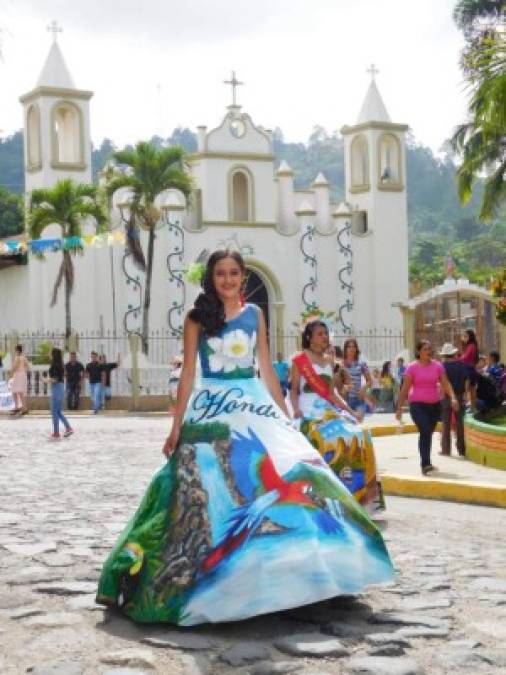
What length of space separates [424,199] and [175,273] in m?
84.8

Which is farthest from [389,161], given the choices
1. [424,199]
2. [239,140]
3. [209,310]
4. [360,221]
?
[424,199]

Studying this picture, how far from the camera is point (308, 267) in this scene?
40.8m

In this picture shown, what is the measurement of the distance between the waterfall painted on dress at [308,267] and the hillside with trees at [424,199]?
762 centimetres

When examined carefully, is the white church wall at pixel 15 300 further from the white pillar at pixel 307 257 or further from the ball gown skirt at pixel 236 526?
the ball gown skirt at pixel 236 526

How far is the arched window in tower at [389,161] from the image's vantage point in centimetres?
4250

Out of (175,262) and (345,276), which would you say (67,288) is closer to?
(175,262)

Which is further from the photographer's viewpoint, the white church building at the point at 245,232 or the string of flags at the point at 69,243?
the white church building at the point at 245,232

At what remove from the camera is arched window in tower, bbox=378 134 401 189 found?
4250 centimetres

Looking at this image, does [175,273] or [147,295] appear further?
[175,273]

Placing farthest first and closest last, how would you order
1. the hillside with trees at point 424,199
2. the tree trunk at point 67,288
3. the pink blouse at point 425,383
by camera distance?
the hillside with trees at point 424,199, the tree trunk at point 67,288, the pink blouse at point 425,383

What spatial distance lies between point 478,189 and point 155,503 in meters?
116

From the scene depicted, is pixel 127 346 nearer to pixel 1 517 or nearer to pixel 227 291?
pixel 1 517

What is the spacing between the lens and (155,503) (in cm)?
555

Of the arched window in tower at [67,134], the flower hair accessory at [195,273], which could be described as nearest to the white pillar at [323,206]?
the flower hair accessory at [195,273]
